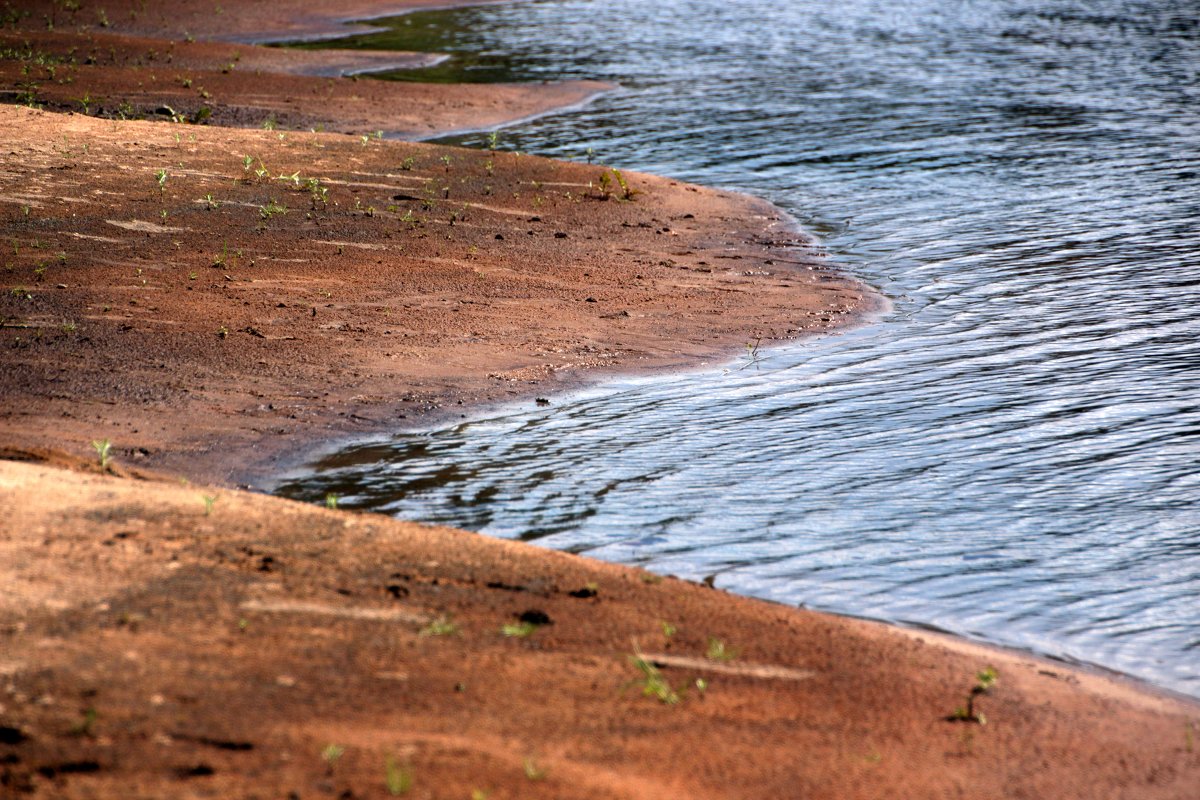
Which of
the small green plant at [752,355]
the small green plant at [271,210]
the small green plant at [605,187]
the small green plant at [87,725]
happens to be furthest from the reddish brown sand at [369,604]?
the small green plant at [605,187]

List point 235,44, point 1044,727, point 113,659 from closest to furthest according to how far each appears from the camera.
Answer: point 113,659
point 1044,727
point 235,44

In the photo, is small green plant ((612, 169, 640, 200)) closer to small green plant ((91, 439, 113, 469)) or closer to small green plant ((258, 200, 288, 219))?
small green plant ((258, 200, 288, 219))

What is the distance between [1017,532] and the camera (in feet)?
27.9

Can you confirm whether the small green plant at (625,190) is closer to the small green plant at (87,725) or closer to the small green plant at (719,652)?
the small green plant at (719,652)

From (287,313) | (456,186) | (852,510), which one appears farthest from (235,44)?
(852,510)

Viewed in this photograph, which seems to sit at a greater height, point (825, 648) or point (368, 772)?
point (368, 772)

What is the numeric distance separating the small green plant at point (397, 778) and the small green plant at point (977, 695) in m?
2.55

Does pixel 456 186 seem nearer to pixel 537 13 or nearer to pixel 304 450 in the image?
pixel 304 450

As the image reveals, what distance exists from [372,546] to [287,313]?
5573 mm

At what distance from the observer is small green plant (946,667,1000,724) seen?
6199 millimetres

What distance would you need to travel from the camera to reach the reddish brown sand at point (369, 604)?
5.25 meters

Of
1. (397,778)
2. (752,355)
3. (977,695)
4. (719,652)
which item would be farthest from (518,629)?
(752,355)

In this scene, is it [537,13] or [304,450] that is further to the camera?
[537,13]

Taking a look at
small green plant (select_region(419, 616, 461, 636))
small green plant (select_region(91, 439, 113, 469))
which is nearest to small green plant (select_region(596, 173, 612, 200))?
small green plant (select_region(91, 439, 113, 469))
